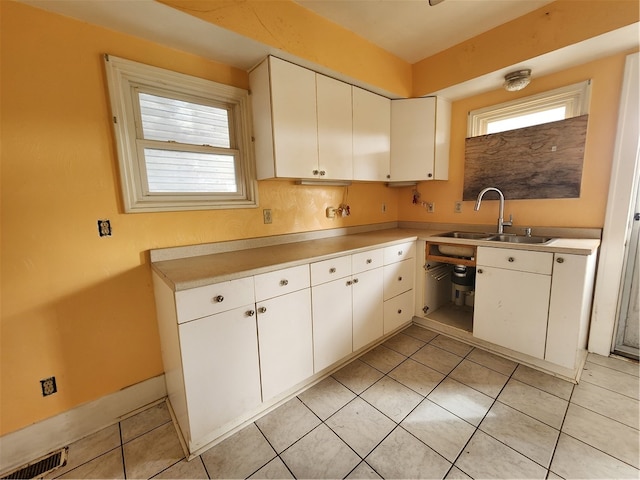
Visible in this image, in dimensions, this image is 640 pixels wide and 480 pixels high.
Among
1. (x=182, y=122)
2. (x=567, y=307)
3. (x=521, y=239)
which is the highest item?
(x=182, y=122)

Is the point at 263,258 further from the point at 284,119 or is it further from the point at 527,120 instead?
the point at 527,120

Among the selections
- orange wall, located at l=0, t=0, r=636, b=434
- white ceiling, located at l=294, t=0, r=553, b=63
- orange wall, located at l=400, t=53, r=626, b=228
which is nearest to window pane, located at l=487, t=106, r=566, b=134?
orange wall, located at l=400, t=53, r=626, b=228

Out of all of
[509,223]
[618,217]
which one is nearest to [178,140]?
[509,223]

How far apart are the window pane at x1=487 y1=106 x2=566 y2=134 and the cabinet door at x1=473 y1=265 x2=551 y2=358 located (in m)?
1.31

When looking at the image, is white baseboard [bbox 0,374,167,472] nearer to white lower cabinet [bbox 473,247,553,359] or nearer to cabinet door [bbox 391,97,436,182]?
white lower cabinet [bbox 473,247,553,359]

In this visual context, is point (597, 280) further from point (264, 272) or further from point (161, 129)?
point (161, 129)

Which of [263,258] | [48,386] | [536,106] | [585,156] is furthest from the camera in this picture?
[536,106]

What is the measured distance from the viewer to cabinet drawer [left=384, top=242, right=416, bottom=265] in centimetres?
215

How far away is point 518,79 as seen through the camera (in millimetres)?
1992

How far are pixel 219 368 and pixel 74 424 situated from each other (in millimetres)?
918

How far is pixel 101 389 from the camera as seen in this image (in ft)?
4.98

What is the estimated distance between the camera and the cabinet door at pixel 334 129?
6.42 feet

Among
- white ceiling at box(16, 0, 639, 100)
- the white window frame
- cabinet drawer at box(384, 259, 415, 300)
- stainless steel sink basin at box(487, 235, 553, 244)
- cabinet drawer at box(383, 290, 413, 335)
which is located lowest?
cabinet drawer at box(383, 290, 413, 335)

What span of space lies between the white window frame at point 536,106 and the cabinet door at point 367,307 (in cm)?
175
